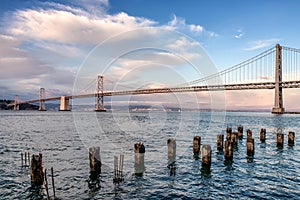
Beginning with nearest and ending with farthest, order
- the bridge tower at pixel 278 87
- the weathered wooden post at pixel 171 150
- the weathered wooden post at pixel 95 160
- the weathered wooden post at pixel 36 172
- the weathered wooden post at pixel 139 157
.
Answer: the weathered wooden post at pixel 36 172 < the weathered wooden post at pixel 95 160 < the weathered wooden post at pixel 139 157 < the weathered wooden post at pixel 171 150 < the bridge tower at pixel 278 87

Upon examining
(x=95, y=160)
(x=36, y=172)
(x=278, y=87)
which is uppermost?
(x=278, y=87)

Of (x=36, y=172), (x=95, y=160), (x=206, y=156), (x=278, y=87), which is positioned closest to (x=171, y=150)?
(x=206, y=156)

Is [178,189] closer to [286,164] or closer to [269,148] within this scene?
[286,164]

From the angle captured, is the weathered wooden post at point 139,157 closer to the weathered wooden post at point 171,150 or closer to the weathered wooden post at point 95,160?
the weathered wooden post at point 95,160

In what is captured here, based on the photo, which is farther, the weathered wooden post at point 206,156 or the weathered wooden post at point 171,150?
the weathered wooden post at point 171,150

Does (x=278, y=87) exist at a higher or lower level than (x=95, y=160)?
higher

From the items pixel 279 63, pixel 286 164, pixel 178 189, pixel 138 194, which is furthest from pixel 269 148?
pixel 279 63

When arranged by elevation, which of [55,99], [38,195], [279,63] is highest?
[279,63]

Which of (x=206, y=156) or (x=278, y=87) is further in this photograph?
(x=278, y=87)

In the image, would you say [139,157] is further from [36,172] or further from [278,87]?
[278,87]

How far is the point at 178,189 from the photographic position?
10.4 m

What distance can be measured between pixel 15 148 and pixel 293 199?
63.6 ft

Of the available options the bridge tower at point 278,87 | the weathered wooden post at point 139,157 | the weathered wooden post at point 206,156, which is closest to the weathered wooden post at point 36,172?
the weathered wooden post at point 139,157

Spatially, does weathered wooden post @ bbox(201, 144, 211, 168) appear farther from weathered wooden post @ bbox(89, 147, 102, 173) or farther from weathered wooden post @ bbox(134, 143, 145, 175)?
weathered wooden post @ bbox(89, 147, 102, 173)
